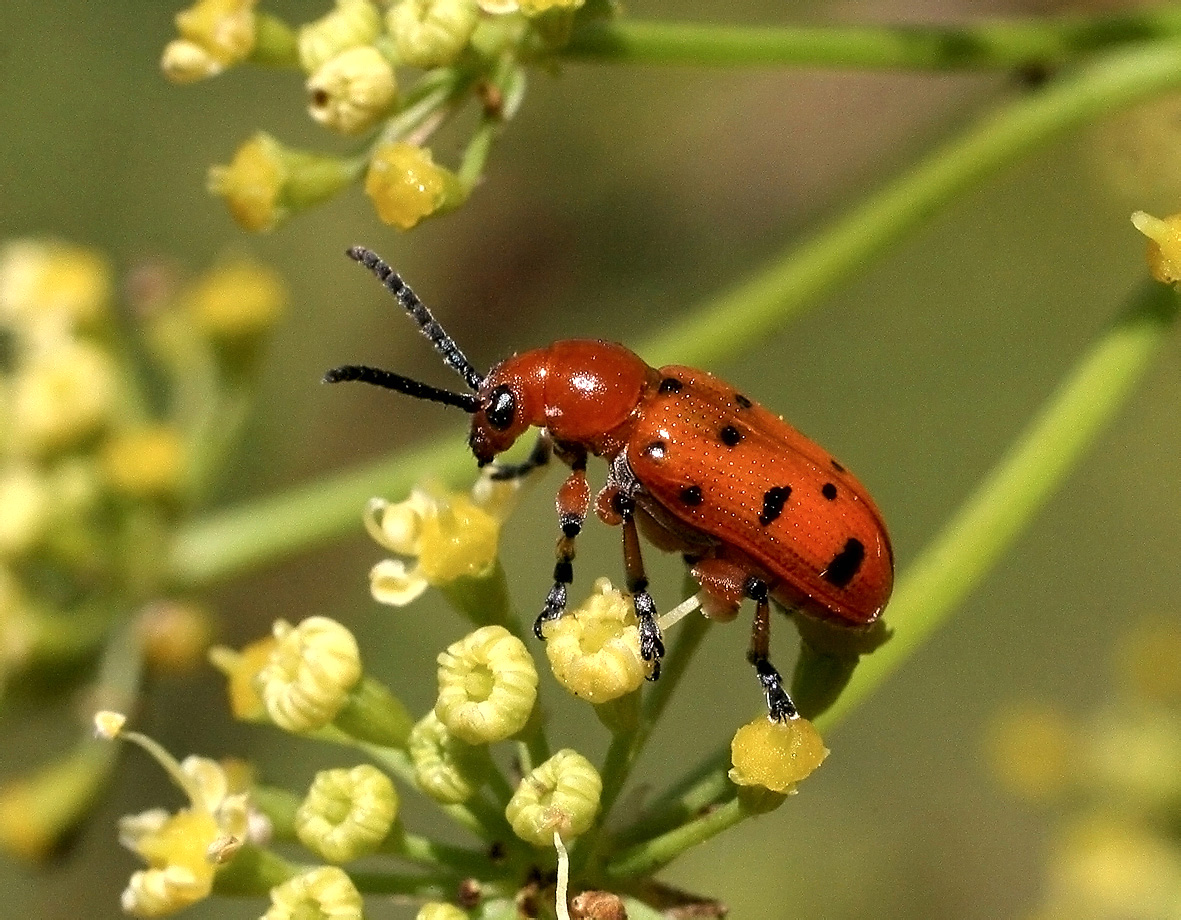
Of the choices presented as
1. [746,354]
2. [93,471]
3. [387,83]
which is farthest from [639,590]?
[746,354]

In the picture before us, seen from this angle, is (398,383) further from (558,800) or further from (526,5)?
(558,800)

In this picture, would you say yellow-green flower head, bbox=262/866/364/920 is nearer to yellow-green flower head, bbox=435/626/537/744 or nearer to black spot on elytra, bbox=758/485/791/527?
yellow-green flower head, bbox=435/626/537/744

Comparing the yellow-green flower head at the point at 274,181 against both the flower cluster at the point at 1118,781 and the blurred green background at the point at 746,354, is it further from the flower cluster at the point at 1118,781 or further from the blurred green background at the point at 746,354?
the flower cluster at the point at 1118,781

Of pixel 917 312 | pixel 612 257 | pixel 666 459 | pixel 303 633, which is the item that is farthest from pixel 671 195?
pixel 303 633


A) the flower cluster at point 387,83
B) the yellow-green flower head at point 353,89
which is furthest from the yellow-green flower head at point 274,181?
the yellow-green flower head at point 353,89

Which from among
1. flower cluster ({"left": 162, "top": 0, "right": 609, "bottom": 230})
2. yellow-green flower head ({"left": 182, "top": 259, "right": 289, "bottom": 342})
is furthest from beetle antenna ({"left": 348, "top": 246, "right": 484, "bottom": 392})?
yellow-green flower head ({"left": 182, "top": 259, "right": 289, "bottom": 342})

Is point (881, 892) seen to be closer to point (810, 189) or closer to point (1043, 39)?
point (810, 189)
